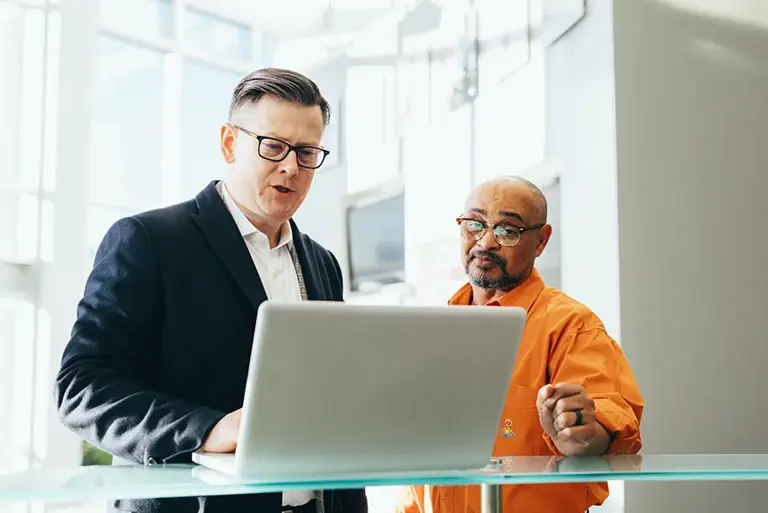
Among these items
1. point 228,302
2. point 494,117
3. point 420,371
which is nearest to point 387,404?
point 420,371

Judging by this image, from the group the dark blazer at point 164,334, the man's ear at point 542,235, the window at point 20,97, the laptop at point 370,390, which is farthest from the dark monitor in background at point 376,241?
the laptop at point 370,390

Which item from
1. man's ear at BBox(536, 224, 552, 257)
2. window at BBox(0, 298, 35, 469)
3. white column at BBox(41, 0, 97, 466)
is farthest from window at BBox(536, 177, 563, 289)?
window at BBox(0, 298, 35, 469)

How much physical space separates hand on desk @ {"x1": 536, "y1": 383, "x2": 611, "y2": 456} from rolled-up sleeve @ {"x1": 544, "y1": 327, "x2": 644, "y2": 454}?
0.17 meters

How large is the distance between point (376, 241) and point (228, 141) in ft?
11.6

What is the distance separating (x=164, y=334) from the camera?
5.40 ft

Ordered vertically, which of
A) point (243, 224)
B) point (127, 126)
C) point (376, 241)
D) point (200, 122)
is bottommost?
point (243, 224)

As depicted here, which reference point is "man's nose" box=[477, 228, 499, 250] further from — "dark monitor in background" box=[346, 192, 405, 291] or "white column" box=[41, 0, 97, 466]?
"white column" box=[41, 0, 97, 466]

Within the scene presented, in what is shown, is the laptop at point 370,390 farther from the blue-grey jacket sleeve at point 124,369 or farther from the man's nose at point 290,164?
the man's nose at point 290,164

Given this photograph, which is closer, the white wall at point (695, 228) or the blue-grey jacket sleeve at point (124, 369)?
the blue-grey jacket sleeve at point (124, 369)

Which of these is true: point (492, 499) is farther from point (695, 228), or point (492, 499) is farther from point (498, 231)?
point (695, 228)

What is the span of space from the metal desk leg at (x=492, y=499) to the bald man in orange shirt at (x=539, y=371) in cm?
22

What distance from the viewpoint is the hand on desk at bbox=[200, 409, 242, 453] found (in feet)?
4.16

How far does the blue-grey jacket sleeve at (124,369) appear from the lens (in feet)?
4.43

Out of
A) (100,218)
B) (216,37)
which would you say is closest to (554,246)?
(100,218)
